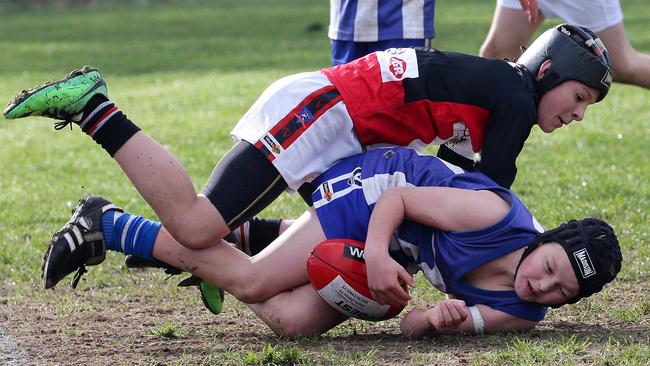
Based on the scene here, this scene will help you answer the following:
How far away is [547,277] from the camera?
4.48m

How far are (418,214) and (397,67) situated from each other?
2.53ft

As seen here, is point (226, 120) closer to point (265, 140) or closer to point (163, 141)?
point (163, 141)

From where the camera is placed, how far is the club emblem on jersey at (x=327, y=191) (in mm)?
4969

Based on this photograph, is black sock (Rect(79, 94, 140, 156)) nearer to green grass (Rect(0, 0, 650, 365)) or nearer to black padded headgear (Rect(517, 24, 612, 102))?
green grass (Rect(0, 0, 650, 365))

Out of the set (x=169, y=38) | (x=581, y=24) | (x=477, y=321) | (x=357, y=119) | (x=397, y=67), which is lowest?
(x=169, y=38)

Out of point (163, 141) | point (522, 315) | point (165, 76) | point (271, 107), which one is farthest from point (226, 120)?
point (522, 315)

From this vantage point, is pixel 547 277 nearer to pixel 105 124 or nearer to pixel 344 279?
pixel 344 279

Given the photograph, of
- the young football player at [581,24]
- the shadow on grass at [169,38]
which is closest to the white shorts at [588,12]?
the young football player at [581,24]

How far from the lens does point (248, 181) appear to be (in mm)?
4918

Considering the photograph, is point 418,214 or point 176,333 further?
point 176,333

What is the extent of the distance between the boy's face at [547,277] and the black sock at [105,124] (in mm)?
1782

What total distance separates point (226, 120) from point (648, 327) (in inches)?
258

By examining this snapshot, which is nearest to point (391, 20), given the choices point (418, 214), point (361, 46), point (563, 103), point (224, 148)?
point (361, 46)

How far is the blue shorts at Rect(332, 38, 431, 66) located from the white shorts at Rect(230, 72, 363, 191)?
1.58 m
